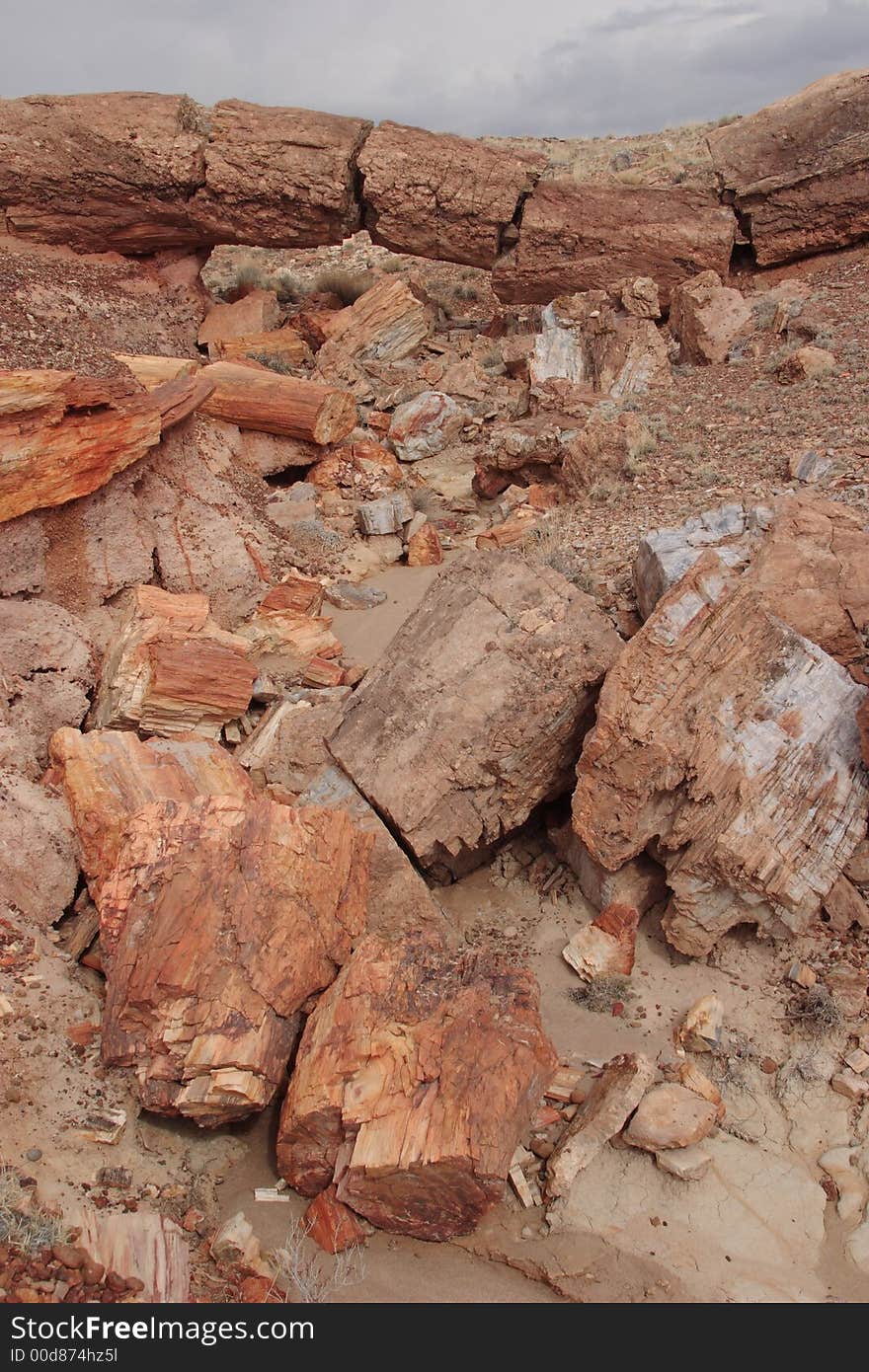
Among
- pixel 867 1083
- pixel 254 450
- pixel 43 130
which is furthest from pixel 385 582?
pixel 43 130

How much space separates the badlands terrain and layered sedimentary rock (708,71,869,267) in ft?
10.7

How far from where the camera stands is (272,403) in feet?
35.4

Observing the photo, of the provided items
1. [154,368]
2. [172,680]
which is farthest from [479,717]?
[154,368]

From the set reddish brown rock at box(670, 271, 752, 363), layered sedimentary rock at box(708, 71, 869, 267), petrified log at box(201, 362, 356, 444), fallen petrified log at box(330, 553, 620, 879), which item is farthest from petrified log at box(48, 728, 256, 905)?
layered sedimentary rock at box(708, 71, 869, 267)

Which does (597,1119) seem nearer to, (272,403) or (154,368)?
(154,368)

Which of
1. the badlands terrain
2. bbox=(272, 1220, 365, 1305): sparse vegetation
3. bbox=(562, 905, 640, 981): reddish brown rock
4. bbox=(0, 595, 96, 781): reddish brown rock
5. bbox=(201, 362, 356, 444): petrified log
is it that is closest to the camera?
bbox=(272, 1220, 365, 1305): sparse vegetation

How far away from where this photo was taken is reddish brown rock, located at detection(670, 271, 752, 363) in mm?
12117

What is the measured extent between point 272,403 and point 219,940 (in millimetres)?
7839

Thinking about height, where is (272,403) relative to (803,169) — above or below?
below

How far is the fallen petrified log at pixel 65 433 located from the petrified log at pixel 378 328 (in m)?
6.28

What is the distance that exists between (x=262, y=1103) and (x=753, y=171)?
46.2 ft

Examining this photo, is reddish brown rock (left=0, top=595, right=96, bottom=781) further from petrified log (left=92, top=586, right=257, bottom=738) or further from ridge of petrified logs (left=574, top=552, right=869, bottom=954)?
ridge of petrified logs (left=574, top=552, right=869, bottom=954)

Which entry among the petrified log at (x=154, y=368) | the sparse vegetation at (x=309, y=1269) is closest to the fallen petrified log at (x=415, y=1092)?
the sparse vegetation at (x=309, y=1269)

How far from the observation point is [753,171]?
1334 cm
